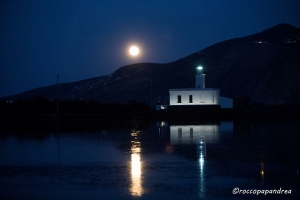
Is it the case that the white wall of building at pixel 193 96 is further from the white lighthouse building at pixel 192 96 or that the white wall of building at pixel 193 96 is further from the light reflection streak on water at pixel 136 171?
the light reflection streak on water at pixel 136 171

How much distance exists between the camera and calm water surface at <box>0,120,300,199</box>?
1110 centimetres

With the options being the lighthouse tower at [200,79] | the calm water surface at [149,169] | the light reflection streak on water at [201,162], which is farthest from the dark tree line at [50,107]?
the light reflection streak on water at [201,162]

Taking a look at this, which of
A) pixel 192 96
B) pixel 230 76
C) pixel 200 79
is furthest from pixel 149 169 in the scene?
pixel 230 76

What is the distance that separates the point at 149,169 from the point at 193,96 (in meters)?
42.4

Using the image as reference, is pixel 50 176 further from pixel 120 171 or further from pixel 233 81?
pixel 233 81

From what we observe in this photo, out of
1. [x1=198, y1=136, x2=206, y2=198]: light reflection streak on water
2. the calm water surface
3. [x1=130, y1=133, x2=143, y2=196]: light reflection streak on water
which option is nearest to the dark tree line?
the calm water surface

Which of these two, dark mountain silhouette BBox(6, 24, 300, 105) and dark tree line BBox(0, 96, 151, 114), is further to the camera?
dark mountain silhouette BBox(6, 24, 300, 105)

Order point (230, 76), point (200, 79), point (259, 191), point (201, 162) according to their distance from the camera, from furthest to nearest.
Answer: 1. point (230, 76)
2. point (200, 79)
3. point (201, 162)
4. point (259, 191)

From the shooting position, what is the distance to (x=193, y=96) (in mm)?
56219

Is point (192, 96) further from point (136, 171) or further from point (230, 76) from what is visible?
point (230, 76)

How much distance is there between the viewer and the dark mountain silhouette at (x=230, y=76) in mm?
98500

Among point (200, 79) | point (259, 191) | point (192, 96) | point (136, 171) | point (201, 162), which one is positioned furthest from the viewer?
point (200, 79)

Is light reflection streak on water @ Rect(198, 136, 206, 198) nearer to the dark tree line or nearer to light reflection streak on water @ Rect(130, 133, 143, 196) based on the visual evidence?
light reflection streak on water @ Rect(130, 133, 143, 196)

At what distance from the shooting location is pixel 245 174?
42.9 ft
